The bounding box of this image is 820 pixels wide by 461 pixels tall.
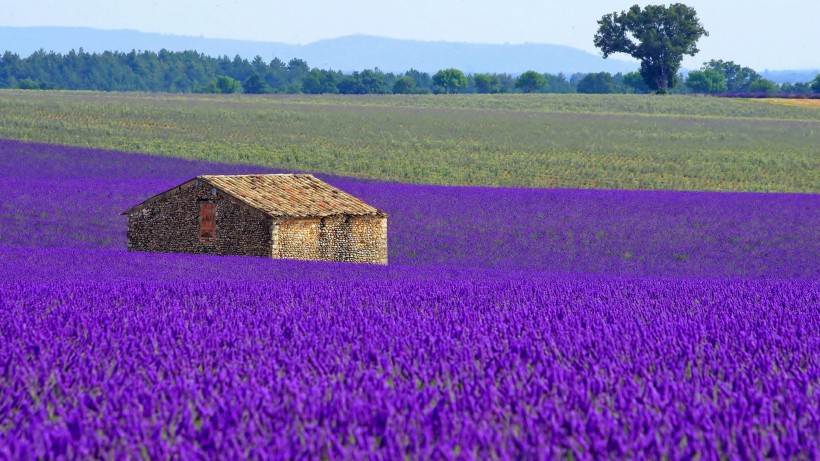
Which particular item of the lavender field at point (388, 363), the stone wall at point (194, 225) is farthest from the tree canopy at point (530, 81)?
the lavender field at point (388, 363)

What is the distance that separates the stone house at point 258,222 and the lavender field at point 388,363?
3.71m

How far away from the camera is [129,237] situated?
2223 cm

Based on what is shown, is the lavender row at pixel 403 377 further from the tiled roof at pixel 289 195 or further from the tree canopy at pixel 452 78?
the tree canopy at pixel 452 78

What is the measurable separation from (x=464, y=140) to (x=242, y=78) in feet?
386

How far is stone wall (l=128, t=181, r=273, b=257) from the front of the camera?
2048cm

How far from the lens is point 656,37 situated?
89375mm

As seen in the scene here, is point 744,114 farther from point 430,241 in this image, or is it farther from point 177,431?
point 177,431

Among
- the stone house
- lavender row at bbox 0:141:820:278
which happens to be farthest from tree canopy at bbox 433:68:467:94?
the stone house

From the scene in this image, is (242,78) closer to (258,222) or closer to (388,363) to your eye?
(258,222)

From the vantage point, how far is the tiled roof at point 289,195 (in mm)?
20750

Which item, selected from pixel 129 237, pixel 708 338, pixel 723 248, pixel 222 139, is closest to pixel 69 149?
pixel 222 139

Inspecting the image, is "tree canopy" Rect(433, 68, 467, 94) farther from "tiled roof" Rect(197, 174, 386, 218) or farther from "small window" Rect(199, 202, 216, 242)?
"small window" Rect(199, 202, 216, 242)

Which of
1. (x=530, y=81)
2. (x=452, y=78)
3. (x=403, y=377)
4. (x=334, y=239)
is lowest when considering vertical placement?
(x=530, y=81)

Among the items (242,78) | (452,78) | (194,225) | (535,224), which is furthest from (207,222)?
(242,78)
